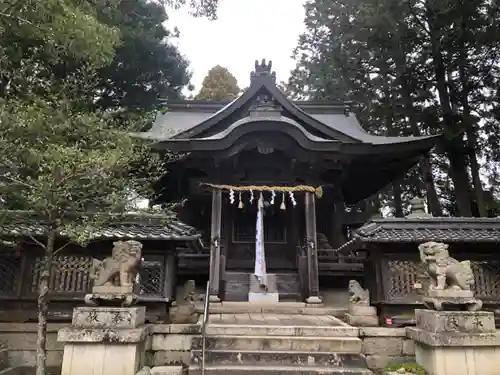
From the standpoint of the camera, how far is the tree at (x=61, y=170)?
536cm

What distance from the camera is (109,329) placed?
18.5ft

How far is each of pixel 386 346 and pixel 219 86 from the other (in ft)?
75.6

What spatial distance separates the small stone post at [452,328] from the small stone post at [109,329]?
14.0ft

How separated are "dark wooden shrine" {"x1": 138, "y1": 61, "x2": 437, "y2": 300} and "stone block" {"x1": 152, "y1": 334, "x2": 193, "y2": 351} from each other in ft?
10.7

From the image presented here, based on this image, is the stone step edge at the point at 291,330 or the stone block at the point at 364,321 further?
the stone block at the point at 364,321

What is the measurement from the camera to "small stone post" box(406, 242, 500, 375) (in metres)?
5.50

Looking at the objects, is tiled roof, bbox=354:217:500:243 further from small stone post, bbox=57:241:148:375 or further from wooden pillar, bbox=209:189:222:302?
small stone post, bbox=57:241:148:375

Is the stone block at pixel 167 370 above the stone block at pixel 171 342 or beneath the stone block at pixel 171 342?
beneath

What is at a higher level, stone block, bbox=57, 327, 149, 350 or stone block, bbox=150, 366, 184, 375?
stone block, bbox=57, 327, 149, 350

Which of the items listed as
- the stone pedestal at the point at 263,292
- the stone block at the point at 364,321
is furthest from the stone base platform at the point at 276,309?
the stone block at the point at 364,321

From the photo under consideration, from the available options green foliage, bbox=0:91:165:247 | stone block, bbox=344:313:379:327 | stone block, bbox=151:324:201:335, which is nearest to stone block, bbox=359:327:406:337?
stone block, bbox=344:313:379:327

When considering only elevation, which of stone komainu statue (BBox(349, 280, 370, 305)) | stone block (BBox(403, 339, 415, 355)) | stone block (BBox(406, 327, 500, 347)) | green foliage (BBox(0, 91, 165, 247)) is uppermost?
green foliage (BBox(0, 91, 165, 247))

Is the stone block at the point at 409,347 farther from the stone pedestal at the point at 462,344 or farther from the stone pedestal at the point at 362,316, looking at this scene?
the stone pedestal at the point at 362,316

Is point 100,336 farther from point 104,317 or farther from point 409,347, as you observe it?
point 409,347
